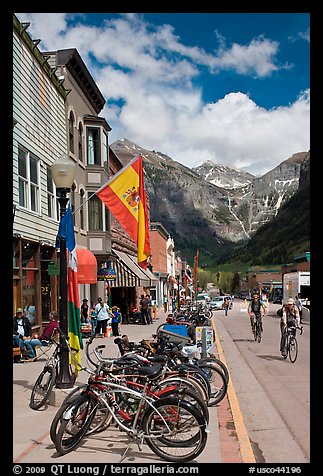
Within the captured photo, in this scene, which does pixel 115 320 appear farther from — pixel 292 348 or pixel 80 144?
pixel 292 348

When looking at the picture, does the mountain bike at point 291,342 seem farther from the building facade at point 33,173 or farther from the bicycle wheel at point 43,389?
the building facade at point 33,173

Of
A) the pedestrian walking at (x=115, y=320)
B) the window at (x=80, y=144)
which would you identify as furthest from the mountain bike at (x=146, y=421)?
the window at (x=80, y=144)

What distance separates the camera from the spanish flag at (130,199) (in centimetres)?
1075

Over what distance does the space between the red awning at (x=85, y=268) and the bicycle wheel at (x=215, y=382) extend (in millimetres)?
11976

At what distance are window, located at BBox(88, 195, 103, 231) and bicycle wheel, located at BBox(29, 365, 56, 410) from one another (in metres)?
18.1

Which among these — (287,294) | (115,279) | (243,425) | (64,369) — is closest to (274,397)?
(243,425)

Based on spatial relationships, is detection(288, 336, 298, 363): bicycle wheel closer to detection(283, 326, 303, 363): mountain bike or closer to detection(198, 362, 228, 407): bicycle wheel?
detection(283, 326, 303, 363): mountain bike

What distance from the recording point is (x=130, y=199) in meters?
11.0

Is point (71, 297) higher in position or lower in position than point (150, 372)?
higher

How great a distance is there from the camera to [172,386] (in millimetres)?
6637

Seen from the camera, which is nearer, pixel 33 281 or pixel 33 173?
pixel 33 281

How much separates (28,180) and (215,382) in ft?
35.5

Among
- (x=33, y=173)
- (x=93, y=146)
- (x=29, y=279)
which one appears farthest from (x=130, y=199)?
(x=93, y=146)
